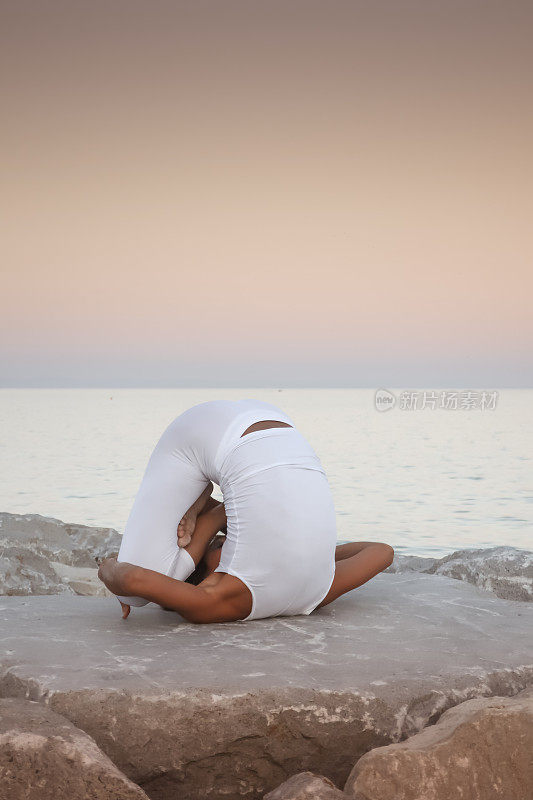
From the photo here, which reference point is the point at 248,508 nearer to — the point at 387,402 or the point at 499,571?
the point at 499,571

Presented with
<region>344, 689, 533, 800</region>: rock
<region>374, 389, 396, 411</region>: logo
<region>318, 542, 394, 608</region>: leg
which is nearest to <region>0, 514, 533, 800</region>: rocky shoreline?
<region>344, 689, 533, 800</region>: rock

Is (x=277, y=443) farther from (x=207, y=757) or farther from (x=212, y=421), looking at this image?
(x=207, y=757)

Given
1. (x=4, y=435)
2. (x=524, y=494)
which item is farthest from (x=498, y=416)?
(x=524, y=494)

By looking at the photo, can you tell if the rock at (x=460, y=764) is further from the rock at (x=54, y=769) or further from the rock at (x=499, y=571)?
the rock at (x=499, y=571)

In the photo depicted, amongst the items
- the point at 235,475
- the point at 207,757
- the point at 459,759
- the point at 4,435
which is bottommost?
the point at 4,435

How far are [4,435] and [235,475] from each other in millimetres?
25408

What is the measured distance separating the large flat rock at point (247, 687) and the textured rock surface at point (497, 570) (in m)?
1.76

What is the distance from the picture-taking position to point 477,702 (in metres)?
2.75

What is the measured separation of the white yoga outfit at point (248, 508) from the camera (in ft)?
11.8

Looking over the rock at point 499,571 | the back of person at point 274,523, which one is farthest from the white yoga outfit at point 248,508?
the rock at point 499,571

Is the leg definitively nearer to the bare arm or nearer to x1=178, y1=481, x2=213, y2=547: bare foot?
the bare arm

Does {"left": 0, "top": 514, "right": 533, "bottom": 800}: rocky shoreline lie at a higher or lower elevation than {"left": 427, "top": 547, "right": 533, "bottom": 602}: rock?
higher

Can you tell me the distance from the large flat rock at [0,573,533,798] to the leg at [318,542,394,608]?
279 millimetres

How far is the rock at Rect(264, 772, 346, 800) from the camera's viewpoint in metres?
2.33
